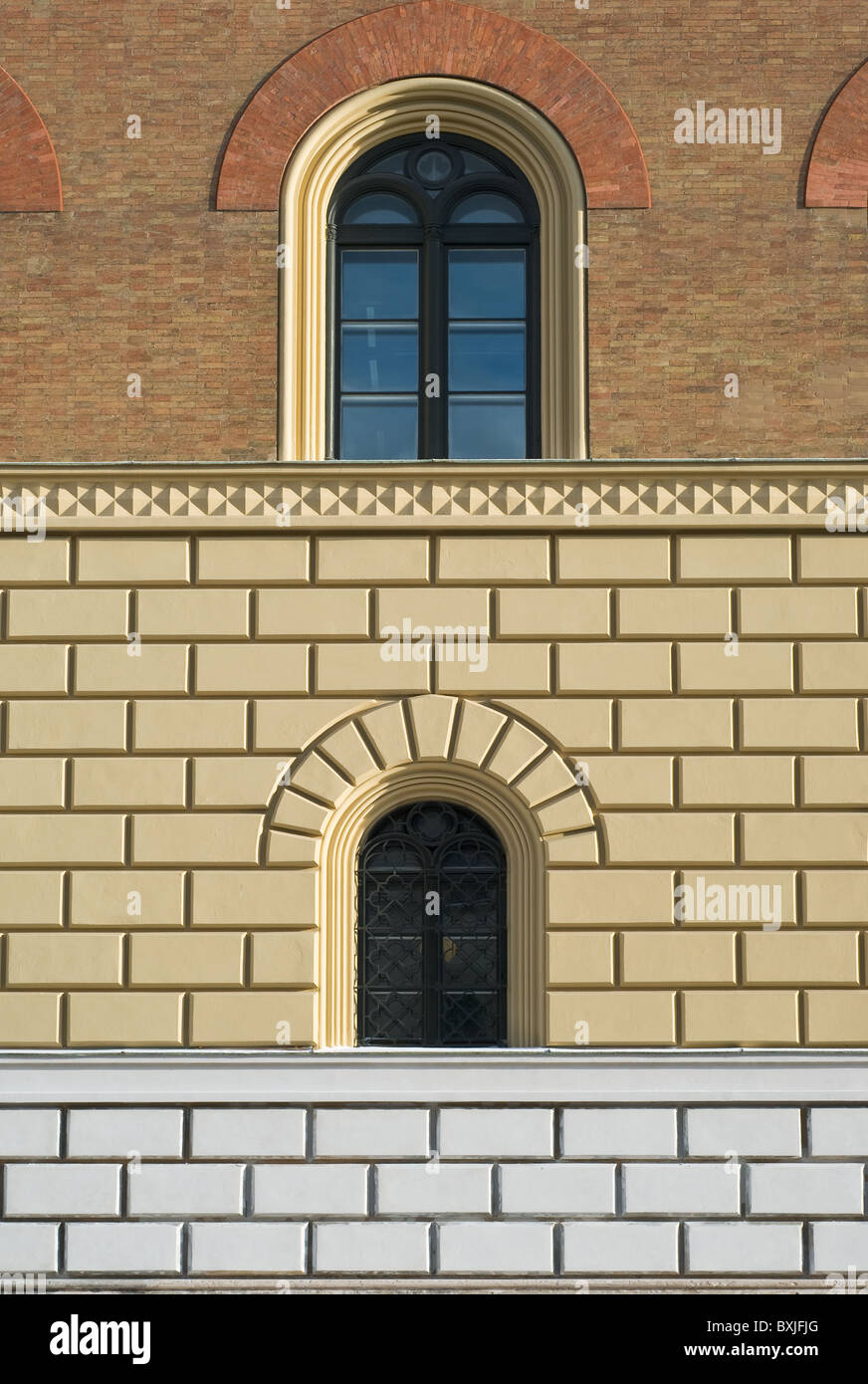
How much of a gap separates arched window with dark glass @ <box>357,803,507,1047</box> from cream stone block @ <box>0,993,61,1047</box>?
2.24m

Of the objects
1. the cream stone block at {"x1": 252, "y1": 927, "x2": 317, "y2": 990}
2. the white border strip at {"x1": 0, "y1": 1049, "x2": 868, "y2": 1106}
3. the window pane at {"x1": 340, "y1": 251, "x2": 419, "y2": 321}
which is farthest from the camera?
the window pane at {"x1": 340, "y1": 251, "x2": 419, "y2": 321}

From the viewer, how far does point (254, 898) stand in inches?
408

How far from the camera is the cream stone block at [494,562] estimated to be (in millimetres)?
10617

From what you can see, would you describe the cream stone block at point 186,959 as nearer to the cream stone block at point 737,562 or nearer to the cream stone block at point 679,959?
the cream stone block at point 679,959

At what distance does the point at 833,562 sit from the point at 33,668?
6.06 metres

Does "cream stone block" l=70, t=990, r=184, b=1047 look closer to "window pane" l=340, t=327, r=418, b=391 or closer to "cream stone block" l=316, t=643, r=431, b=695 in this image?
"cream stone block" l=316, t=643, r=431, b=695

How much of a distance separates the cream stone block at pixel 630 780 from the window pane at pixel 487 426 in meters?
2.65

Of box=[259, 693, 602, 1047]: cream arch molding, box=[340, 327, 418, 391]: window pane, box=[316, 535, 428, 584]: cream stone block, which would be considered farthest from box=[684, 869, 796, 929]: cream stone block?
box=[340, 327, 418, 391]: window pane

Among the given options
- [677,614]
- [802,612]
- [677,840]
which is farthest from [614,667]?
[802,612]

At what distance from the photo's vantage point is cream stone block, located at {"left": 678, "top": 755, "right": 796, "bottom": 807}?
1038 cm

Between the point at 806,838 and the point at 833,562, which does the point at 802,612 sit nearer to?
the point at 833,562

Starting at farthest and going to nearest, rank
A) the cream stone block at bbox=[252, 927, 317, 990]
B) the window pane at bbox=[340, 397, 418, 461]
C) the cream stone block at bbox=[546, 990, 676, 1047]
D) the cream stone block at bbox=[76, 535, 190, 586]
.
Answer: the window pane at bbox=[340, 397, 418, 461]
the cream stone block at bbox=[76, 535, 190, 586]
the cream stone block at bbox=[252, 927, 317, 990]
the cream stone block at bbox=[546, 990, 676, 1047]

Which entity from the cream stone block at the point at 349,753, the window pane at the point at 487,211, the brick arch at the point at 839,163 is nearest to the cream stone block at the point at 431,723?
the cream stone block at the point at 349,753

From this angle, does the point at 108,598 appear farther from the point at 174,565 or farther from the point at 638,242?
the point at 638,242
